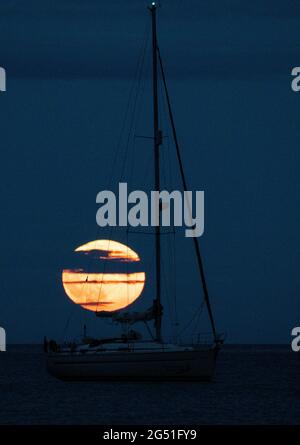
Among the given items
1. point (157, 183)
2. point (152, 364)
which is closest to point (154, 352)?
point (152, 364)

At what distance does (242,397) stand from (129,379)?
8326 mm

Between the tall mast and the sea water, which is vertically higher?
the tall mast

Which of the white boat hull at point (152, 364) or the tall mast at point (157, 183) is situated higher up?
the tall mast at point (157, 183)

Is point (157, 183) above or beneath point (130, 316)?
above

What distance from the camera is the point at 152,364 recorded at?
214ft

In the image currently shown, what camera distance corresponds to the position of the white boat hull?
2564 inches

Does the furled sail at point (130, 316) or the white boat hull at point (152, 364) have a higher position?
the furled sail at point (130, 316)

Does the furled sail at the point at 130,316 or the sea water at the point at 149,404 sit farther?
the furled sail at the point at 130,316

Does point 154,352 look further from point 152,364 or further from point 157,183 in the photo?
point 157,183

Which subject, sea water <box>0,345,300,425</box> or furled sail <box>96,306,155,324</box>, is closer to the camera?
sea water <box>0,345,300,425</box>

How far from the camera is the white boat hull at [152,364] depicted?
214ft

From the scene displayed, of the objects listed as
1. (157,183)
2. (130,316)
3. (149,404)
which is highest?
(157,183)
